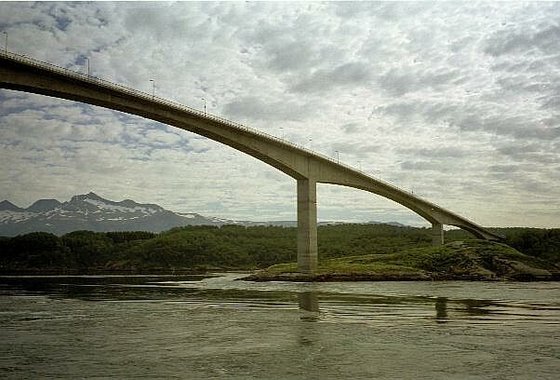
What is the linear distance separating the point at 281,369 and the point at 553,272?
78224mm

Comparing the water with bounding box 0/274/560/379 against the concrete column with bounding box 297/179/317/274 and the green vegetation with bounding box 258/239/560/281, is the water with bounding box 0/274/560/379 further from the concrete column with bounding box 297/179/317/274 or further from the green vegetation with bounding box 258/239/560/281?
the green vegetation with bounding box 258/239/560/281

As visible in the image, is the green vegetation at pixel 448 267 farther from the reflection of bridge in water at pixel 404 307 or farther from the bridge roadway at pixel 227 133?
the reflection of bridge in water at pixel 404 307

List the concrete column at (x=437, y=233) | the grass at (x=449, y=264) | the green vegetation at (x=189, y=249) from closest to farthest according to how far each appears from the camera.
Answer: the grass at (x=449, y=264)
the concrete column at (x=437, y=233)
the green vegetation at (x=189, y=249)

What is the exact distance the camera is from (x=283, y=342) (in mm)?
20688

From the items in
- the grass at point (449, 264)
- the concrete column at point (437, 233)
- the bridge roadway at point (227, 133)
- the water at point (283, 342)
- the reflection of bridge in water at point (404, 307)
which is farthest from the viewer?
the concrete column at point (437, 233)

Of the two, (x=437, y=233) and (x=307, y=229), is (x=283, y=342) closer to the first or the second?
(x=307, y=229)

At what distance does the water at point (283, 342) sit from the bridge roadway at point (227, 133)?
69.6ft

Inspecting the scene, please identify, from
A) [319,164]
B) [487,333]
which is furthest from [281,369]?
[319,164]

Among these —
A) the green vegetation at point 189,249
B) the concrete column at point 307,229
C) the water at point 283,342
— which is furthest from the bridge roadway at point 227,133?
the green vegetation at point 189,249

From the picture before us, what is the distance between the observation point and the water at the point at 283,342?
615 inches

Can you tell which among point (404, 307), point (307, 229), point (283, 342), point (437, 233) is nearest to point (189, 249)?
point (437, 233)

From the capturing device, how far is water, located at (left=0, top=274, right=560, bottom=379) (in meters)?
15.6

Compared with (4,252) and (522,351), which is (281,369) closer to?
(522,351)

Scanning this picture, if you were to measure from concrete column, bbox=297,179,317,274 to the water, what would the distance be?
4053 centimetres
